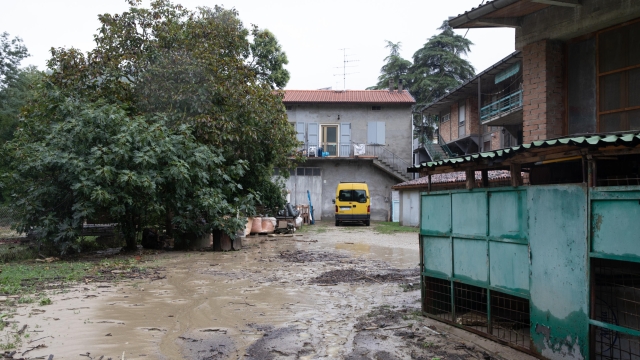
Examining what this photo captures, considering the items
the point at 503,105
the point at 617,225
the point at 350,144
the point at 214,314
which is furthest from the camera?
the point at 350,144

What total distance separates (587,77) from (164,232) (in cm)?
1477

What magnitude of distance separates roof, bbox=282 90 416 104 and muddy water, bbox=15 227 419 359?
23.7 m

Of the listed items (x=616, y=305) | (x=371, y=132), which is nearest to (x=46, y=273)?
(x=616, y=305)

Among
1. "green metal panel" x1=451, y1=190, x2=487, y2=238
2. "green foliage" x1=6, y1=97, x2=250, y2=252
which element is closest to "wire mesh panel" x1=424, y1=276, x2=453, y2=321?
"green metal panel" x1=451, y1=190, x2=487, y2=238

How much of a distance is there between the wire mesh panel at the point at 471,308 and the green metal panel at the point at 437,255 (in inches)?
14.8

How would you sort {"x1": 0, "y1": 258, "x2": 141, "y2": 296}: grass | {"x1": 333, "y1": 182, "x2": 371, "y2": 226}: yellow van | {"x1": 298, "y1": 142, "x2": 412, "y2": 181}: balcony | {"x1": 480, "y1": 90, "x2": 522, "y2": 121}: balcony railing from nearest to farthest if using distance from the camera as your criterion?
{"x1": 0, "y1": 258, "x2": 141, "y2": 296}: grass, {"x1": 480, "y1": 90, "x2": 522, "y2": 121}: balcony railing, {"x1": 333, "y1": 182, "x2": 371, "y2": 226}: yellow van, {"x1": 298, "y1": 142, "x2": 412, "y2": 181}: balcony

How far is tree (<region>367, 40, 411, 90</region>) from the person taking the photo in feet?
145

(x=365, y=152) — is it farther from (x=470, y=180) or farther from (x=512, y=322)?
(x=512, y=322)

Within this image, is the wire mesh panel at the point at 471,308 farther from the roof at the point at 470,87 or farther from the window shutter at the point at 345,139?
the window shutter at the point at 345,139

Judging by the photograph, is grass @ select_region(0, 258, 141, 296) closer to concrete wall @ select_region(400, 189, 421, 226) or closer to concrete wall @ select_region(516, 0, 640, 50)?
concrete wall @ select_region(516, 0, 640, 50)

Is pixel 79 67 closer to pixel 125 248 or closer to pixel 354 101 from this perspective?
pixel 125 248

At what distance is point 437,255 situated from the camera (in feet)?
23.0

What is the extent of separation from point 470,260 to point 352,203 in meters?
22.5

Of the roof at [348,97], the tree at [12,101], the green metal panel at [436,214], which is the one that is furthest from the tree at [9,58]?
the green metal panel at [436,214]
